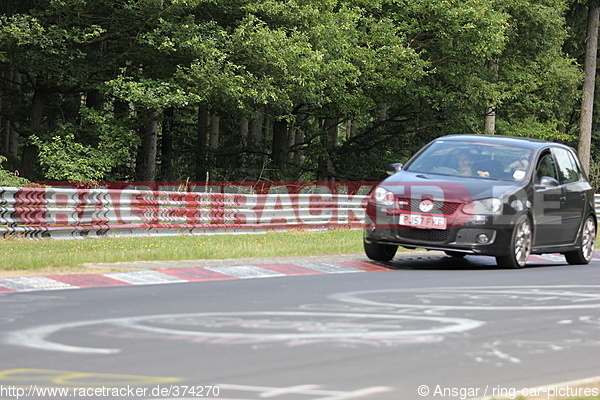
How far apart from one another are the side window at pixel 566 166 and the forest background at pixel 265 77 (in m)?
15.4

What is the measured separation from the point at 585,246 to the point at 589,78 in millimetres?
29473

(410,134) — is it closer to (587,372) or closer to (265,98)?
(265,98)

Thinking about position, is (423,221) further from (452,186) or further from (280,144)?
(280,144)

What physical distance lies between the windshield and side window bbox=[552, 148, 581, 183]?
100 cm

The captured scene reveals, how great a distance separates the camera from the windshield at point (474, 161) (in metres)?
13.2

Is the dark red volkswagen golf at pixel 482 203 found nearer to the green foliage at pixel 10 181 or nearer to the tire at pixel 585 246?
the tire at pixel 585 246

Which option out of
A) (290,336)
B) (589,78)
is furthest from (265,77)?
(290,336)

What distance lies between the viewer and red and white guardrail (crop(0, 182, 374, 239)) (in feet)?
63.1

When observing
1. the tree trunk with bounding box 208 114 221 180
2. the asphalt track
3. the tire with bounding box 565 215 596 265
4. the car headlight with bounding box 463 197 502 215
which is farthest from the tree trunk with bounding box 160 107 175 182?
the asphalt track

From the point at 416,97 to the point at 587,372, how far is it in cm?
3435

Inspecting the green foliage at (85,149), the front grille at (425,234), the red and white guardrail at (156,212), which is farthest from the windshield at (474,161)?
the green foliage at (85,149)

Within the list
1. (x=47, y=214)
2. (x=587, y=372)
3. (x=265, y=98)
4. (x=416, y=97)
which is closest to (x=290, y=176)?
(x=416, y=97)

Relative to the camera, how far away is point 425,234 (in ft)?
40.6

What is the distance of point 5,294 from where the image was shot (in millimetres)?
8914
